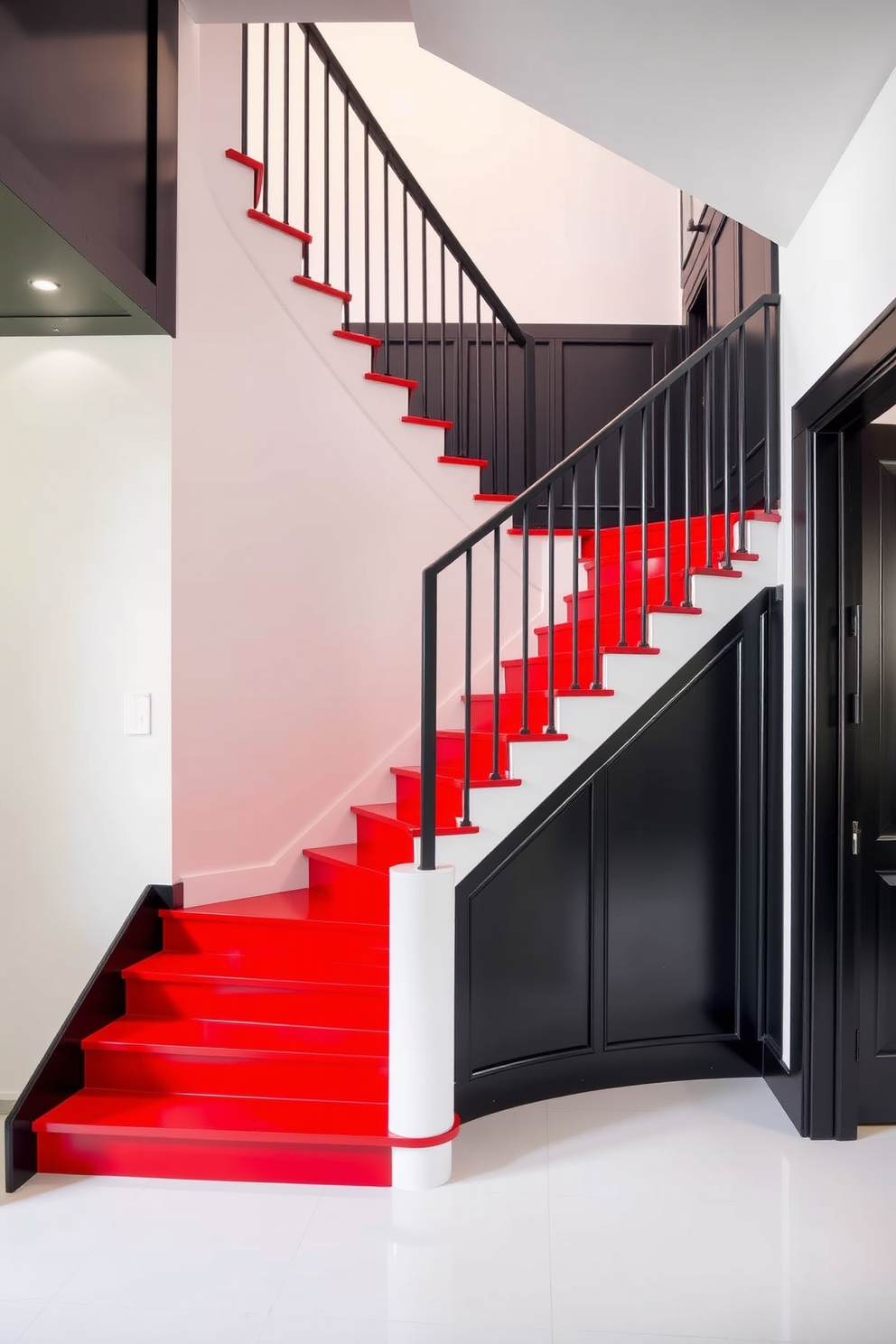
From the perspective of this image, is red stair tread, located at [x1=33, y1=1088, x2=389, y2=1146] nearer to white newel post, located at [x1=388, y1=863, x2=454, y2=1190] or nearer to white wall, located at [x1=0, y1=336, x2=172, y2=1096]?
white newel post, located at [x1=388, y1=863, x2=454, y2=1190]

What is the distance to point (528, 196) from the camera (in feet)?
20.7

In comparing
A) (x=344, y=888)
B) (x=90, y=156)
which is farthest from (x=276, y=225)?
(x=344, y=888)

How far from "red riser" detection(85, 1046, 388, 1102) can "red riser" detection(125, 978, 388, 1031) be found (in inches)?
4.8

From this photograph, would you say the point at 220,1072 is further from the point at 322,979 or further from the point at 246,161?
the point at 246,161

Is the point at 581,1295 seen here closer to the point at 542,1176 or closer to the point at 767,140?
the point at 542,1176

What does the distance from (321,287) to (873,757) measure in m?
3.06

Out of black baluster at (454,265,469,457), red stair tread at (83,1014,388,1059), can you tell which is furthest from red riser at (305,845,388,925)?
black baluster at (454,265,469,457)

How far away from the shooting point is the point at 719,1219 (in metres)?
2.39

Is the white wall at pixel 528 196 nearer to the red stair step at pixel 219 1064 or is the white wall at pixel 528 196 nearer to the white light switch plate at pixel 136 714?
the white light switch plate at pixel 136 714

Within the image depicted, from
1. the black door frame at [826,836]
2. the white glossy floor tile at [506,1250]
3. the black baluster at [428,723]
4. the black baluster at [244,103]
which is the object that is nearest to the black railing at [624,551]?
the black baluster at [428,723]

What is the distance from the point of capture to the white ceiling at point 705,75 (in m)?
2.07

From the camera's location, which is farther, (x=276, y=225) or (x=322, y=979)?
(x=276, y=225)

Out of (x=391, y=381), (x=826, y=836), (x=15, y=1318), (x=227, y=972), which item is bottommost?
(x=15, y=1318)

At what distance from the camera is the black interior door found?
2863mm
